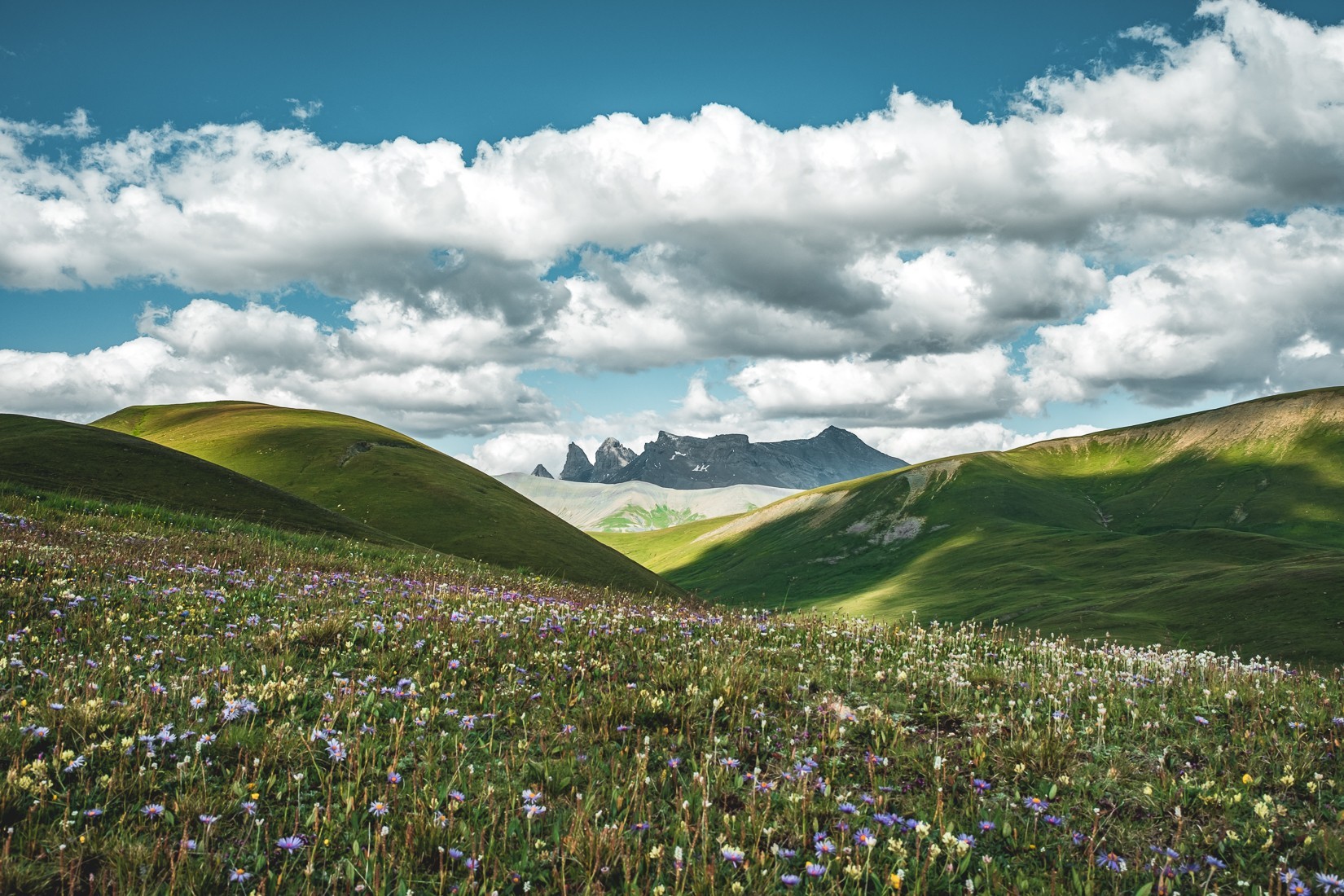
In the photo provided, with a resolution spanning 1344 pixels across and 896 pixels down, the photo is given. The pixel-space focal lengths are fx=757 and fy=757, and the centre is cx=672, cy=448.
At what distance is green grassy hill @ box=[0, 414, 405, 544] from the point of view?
164 ft

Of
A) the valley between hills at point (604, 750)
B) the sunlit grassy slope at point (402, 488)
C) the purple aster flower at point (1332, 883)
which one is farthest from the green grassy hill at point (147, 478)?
the purple aster flower at point (1332, 883)

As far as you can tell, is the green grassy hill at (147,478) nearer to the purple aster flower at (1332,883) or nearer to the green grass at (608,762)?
the green grass at (608,762)

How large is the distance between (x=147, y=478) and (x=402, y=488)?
1592 inches

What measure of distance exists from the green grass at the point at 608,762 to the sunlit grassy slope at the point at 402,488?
2061 inches

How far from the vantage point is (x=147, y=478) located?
185 feet

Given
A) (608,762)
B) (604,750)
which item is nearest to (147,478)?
(604,750)

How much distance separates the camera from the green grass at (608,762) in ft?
16.1

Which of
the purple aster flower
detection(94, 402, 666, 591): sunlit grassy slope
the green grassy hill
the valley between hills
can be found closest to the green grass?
the valley between hills

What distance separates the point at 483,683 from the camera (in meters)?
8.30

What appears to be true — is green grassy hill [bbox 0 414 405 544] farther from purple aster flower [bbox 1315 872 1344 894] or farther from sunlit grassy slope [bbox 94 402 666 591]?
purple aster flower [bbox 1315 872 1344 894]

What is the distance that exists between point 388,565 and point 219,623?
1402 cm

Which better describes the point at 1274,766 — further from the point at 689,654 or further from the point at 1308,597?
the point at 1308,597

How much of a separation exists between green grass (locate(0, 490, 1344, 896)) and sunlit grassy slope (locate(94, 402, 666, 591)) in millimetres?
52361

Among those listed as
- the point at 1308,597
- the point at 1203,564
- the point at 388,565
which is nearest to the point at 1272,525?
the point at 1203,564
